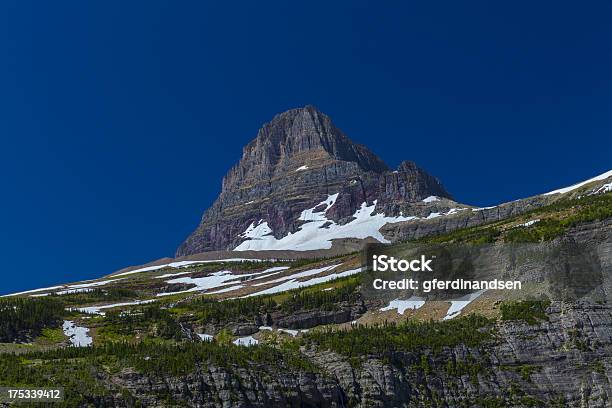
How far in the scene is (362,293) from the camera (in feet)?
474

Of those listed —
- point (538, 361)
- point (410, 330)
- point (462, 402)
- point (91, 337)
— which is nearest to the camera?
point (462, 402)

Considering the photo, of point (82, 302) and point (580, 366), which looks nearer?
point (580, 366)

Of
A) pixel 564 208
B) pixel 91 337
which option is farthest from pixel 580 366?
pixel 91 337

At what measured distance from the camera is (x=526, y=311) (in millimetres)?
109312

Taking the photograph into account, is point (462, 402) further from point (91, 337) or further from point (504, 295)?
point (91, 337)

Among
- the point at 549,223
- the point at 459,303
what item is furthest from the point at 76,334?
the point at 549,223

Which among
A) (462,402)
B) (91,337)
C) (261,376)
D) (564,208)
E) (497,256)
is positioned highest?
(564,208)

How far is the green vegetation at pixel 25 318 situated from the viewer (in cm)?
12950

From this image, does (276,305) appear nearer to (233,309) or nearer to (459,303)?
(233,309)

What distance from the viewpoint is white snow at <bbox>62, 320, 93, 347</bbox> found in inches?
5025

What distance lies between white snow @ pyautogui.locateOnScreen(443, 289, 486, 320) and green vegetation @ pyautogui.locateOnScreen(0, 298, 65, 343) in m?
82.6

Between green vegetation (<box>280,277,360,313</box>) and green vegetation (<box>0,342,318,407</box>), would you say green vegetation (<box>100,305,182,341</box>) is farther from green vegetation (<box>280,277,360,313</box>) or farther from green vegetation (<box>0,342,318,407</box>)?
green vegetation (<box>0,342,318,407</box>)

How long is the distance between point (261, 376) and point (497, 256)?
211ft

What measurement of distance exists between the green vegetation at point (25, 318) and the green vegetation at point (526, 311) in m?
91.9
